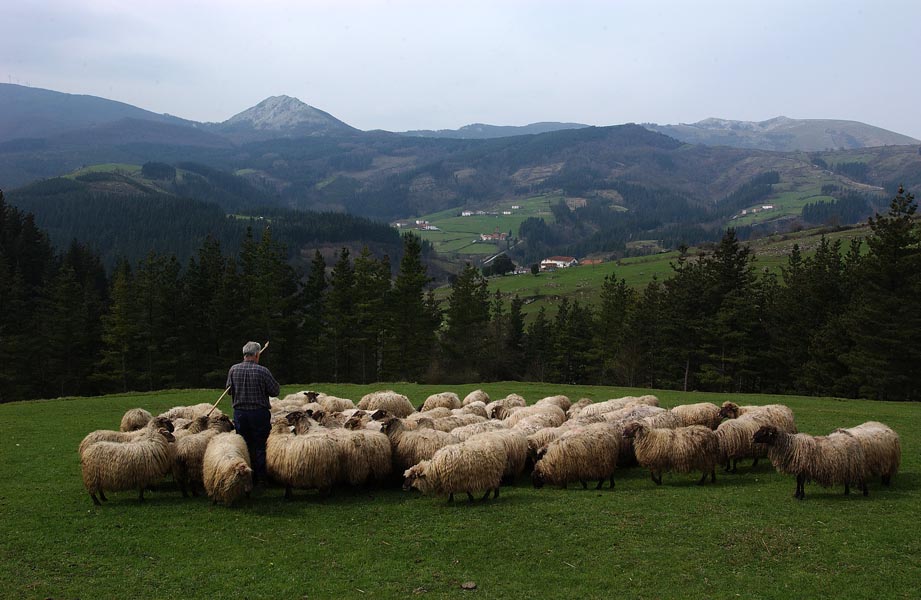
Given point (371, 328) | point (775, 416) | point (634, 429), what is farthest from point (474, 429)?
point (371, 328)

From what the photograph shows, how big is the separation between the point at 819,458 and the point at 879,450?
1497 mm

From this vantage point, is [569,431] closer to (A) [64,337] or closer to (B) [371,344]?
(B) [371,344]

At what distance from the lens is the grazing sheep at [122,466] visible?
12289 mm

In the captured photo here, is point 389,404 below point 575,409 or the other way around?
below

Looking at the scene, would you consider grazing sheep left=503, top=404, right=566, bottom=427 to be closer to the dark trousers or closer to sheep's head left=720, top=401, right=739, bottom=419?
sheep's head left=720, top=401, right=739, bottom=419

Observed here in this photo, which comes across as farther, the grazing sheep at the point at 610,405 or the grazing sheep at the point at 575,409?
the grazing sheep at the point at 575,409

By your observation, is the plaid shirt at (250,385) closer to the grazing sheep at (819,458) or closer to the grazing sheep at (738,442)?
the grazing sheep at (819,458)

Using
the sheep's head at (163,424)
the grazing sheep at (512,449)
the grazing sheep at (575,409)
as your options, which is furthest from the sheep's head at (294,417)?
the grazing sheep at (575,409)

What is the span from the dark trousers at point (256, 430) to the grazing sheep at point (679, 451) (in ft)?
29.6

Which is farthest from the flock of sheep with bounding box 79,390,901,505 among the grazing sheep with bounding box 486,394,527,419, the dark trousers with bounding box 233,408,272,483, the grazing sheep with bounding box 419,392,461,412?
the grazing sheep with bounding box 419,392,461,412

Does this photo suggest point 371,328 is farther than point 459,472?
Yes

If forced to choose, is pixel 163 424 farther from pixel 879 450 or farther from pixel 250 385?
pixel 879 450

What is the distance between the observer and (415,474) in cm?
1318

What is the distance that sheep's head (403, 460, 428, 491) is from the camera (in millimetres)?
13045
